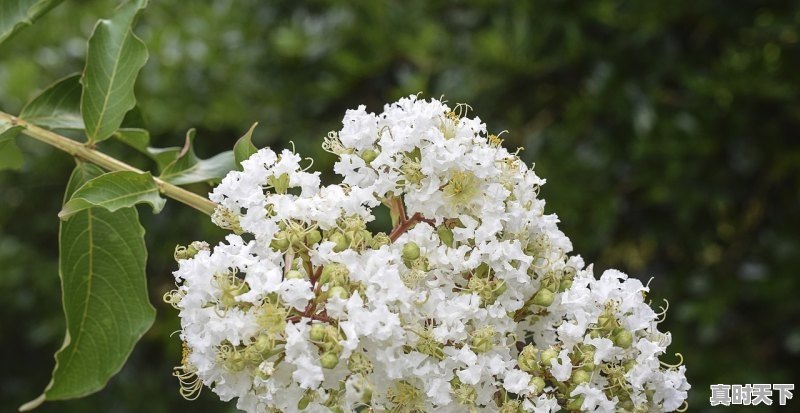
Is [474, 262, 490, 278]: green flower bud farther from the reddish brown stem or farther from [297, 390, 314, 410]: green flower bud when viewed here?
[297, 390, 314, 410]: green flower bud

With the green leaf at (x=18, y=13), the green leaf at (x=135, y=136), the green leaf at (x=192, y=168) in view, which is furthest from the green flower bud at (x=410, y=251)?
the green leaf at (x=18, y=13)

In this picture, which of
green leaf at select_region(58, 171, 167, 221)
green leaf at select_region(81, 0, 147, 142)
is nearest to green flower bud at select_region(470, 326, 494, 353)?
green leaf at select_region(58, 171, 167, 221)

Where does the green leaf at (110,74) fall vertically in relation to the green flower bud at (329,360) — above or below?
above

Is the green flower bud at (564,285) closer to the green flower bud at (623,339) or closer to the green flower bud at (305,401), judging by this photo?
the green flower bud at (623,339)

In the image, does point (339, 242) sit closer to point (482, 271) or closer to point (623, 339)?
point (482, 271)

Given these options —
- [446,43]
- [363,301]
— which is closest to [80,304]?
[363,301]

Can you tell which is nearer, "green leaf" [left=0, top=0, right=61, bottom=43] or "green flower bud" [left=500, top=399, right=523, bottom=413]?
"green flower bud" [left=500, top=399, right=523, bottom=413]
